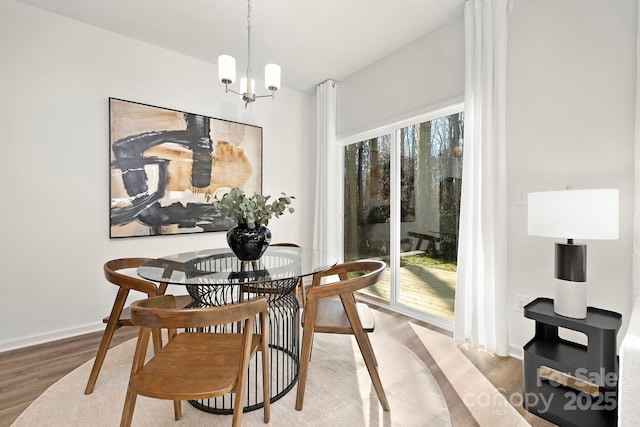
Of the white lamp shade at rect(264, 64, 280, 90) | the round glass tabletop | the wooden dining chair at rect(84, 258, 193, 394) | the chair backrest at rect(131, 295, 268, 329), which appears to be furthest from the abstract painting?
the chair backrest at rect(131, 295, 268, 329)

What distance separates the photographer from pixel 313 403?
5.36 feet

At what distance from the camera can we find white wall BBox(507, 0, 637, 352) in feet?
5.74

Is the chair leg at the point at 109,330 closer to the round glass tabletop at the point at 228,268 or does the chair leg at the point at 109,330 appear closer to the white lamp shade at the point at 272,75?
the round glass tabletop at the point at 228,268

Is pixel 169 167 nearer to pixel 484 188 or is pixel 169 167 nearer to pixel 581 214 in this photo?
pixel 484 188

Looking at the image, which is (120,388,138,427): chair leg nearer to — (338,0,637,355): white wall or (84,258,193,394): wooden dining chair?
(84,258,193,394): wooden dining chair

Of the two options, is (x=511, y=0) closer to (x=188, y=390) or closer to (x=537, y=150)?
(x=537, y=150)

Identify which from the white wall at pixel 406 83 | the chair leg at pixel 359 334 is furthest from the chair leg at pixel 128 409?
the white wall at pixel 406 83

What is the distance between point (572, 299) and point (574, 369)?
352 mm

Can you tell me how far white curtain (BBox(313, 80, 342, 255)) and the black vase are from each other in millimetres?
1984

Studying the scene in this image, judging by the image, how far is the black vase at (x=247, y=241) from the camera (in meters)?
1.85

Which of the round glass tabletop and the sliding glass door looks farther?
the sliding glass door

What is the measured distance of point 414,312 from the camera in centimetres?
303

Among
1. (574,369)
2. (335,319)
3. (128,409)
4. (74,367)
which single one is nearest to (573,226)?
(574,369)

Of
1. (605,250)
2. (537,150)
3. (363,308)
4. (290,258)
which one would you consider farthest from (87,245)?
(605,250)
